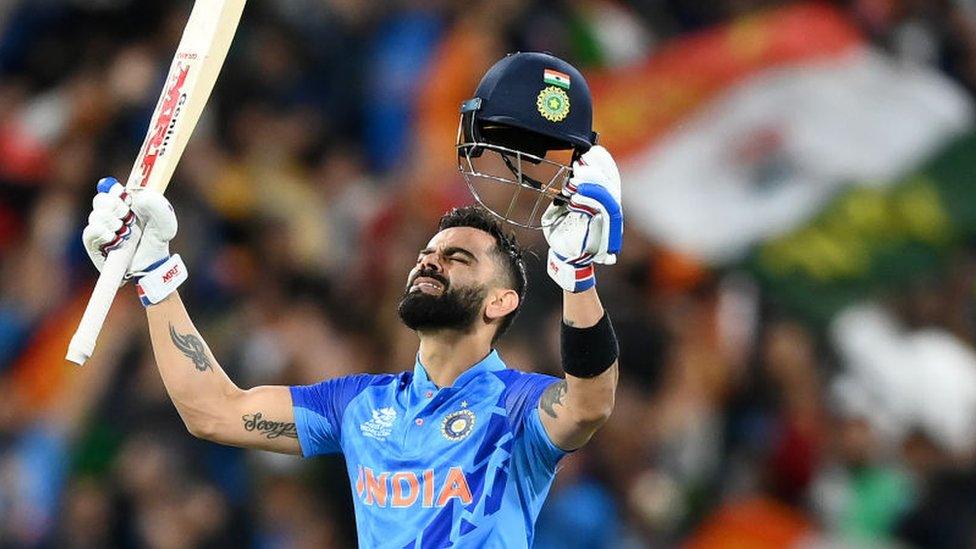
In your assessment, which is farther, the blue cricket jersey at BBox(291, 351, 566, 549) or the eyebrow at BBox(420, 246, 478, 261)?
the eyebrow at BBox(420, 246, 478, 261)

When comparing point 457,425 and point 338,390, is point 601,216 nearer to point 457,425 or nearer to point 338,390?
point 457,425

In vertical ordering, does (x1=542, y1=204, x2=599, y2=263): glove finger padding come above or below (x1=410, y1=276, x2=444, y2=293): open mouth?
above

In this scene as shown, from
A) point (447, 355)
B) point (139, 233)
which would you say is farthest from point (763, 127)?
point (139, 233)

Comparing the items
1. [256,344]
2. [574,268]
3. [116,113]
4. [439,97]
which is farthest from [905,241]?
[574,268]

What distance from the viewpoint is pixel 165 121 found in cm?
554

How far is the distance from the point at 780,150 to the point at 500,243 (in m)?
4.28

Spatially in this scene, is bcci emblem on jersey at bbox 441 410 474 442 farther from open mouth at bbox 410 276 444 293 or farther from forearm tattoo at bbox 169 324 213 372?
forearm tattoo at bbox 169 324 213 372

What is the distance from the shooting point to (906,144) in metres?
9.51

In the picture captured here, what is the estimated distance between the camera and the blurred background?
830 centimetres

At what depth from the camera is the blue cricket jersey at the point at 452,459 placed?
5.09 meters

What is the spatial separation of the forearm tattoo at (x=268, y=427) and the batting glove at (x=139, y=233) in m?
0.44

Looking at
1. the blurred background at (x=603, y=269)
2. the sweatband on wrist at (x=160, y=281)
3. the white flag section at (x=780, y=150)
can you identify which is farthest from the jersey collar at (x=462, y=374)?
the white flag section at (x=780, y=150)

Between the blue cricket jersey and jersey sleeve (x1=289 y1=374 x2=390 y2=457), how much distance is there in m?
0.05

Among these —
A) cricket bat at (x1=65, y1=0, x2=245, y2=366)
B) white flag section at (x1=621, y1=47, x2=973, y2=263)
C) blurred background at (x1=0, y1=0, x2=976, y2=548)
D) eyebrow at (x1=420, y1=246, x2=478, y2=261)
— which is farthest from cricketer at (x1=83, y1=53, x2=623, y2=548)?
white flag section at (x1=621, y1=47, x2=973, y2=263)
